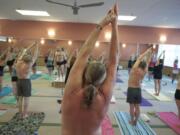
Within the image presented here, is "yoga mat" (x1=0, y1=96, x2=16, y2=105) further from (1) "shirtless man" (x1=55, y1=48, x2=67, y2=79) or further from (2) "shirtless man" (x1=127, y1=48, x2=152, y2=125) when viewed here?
(2) "shirtless man" (x1=127, y1=48, x2=152, y2=125)

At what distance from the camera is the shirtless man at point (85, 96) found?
1214 mm

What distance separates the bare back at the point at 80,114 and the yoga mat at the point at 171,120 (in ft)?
11.8

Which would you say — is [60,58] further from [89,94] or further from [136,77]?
[89,94]

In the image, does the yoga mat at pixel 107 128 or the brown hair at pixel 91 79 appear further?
the yoga mat at pixel 107 128

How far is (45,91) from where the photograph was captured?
7.38 metres

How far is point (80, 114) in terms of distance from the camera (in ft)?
4.03

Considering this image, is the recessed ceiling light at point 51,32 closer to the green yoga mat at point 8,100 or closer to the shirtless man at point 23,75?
the green yoga mat at point 8,100

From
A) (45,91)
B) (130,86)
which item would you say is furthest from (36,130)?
(45,91)

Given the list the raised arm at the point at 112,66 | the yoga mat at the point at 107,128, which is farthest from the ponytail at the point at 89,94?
the yoga mat at the point at 107,128

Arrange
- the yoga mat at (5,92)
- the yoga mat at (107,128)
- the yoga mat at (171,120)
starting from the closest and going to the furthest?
the yoga mat at (107,128)
the yoga mat at (171,120)
the yoga mat at (5,92)

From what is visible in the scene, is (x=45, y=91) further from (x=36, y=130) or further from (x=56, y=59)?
(x=36, y=130)

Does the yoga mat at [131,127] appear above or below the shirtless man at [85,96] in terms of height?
below

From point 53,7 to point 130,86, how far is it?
382 centimetres

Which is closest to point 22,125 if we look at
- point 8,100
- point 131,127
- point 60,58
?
point 8,100
